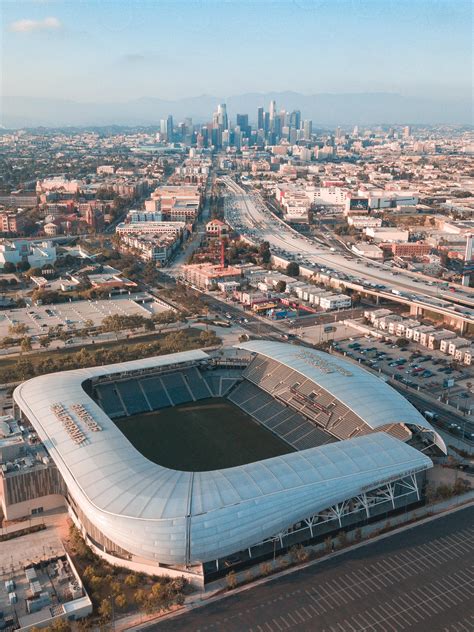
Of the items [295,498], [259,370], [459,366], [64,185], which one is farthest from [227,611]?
[64,185]

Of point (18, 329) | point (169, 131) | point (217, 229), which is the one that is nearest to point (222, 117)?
point (169, 131)

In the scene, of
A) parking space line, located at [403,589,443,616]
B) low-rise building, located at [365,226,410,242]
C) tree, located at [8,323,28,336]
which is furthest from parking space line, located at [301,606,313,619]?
low-rise building, located at [365,226,410,242]

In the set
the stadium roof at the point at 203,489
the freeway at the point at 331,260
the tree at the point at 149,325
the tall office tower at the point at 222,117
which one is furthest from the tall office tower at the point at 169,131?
the stadium roof at the point at 203,489

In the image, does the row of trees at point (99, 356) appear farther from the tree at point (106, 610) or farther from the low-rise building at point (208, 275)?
the tree at point (106, 610)

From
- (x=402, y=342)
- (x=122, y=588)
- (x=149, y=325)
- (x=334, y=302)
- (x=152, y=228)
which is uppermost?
(x=152, y=228)

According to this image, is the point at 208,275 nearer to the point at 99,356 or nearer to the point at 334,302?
the point at 334,302

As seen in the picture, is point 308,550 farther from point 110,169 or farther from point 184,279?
point 110,169
